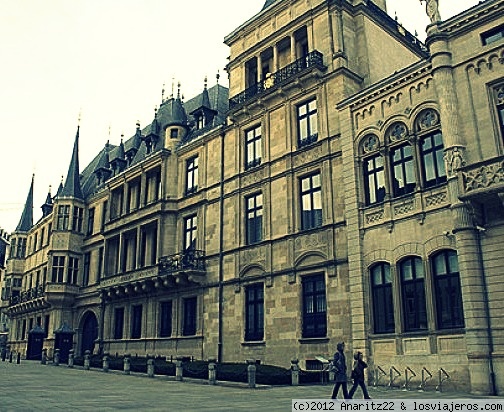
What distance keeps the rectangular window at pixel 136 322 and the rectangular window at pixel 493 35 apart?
27.8 m

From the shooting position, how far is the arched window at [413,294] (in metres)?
20.0

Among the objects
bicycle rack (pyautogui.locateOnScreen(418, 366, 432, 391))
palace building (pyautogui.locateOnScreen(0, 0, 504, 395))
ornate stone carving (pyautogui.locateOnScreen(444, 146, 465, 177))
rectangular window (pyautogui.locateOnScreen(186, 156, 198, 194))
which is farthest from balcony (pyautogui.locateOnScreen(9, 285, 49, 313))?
ornate stone carving (pyautogui.locateOnScreen(444, 146, 465, 177))

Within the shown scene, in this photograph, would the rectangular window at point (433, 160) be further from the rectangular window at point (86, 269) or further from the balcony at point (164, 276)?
the rectangular window at point (86, 269)

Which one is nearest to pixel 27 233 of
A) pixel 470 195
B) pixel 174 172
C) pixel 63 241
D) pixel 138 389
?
pixel 63 241

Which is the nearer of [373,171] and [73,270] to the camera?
[373,171]

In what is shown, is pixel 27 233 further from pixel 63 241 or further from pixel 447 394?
pixel 447 394

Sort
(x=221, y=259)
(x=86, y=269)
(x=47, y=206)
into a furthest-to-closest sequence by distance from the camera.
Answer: (x=47, y=206), (x=86, y=269), (x=221, y=259)

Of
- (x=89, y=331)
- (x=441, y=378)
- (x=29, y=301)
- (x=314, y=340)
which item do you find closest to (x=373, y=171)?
(x=314, y=340)

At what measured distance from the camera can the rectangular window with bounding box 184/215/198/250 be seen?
109 ft

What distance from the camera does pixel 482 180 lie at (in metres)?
17.4

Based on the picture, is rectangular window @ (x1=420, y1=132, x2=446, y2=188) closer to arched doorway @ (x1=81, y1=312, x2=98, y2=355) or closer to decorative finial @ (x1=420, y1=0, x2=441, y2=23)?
decorative finial @ (x1=420, y1=0, x2=441, y2=23)

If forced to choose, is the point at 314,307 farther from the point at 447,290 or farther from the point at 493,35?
the point at 493,35

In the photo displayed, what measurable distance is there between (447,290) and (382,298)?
3.12 meters

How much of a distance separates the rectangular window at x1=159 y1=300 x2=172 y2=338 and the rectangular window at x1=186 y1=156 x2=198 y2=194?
7840 mm
